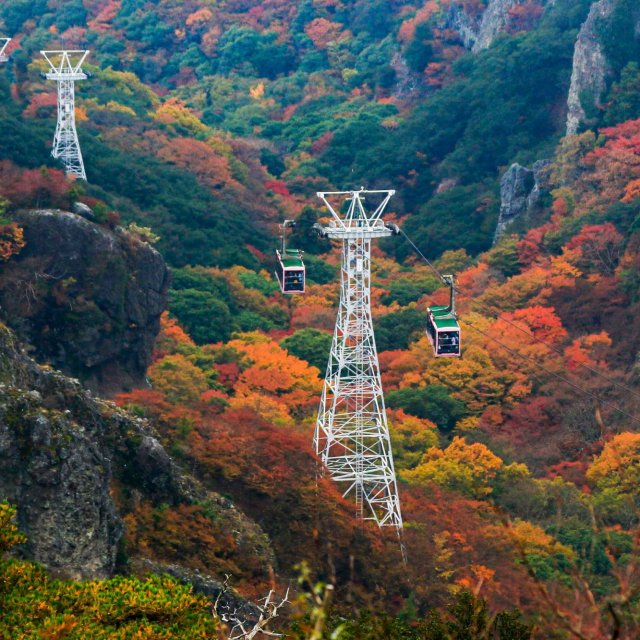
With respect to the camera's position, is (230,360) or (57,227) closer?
(57,227)

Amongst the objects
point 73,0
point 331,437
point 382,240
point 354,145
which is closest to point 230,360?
point 331,437

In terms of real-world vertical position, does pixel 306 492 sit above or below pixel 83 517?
below

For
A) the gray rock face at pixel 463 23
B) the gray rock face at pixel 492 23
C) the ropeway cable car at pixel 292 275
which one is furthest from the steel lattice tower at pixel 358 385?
the gray rock face at pixel 463 23

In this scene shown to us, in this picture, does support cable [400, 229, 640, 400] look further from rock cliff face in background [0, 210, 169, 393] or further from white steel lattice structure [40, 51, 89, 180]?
white steel lattice structure [40, 51, 89, 180]

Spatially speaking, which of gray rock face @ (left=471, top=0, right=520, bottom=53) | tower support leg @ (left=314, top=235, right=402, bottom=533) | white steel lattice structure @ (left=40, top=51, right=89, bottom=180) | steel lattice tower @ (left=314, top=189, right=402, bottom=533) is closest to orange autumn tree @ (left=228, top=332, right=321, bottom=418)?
tower support leg @ (left=314, top=235, right=402, bottom=533)

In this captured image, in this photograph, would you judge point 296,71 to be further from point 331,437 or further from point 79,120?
point 331,437

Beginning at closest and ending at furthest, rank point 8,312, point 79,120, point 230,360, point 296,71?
point 8,312 → point 230,360 → point 79,120 → point 296,71
